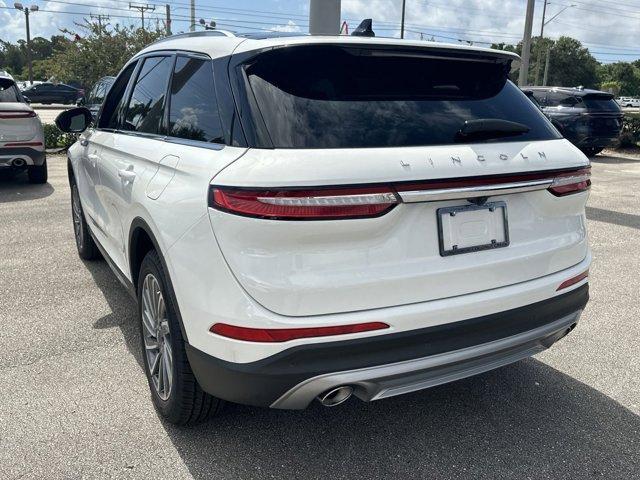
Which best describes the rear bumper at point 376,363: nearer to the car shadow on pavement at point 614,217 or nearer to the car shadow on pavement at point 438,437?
the car shadow on pavement at point 438,437

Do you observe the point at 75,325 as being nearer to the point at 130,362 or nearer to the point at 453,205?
the point at 130,362

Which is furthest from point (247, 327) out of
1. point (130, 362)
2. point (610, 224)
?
point (610, 224)

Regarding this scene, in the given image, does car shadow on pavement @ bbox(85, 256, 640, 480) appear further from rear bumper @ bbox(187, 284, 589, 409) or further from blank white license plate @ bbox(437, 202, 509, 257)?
blank white license plate @ bbox(437, 202, 509, 257)

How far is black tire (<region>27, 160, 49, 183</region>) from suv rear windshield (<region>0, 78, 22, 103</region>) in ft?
3.31

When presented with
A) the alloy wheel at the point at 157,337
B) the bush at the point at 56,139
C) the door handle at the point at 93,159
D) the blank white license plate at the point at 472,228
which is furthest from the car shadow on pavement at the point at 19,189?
the blank white license plate at the point at 472,228

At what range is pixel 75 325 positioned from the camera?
12.7 feet

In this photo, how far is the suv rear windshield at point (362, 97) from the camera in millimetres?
2123

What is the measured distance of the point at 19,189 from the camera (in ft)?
29.4

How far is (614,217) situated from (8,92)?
8.89 m

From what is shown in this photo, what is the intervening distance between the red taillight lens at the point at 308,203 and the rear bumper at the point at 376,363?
0.46 m

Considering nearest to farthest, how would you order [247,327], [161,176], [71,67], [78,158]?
[247,327] → [161,176] → [78,158] → [71,67]

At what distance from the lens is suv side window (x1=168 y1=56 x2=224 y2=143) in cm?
240

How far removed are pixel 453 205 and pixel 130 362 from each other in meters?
2.18

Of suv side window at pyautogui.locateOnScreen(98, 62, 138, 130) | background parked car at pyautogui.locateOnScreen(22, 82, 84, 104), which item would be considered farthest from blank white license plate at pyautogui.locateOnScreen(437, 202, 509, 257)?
background parked car at pyautogui.locateOnScreen(22, 82, 84, 104)
